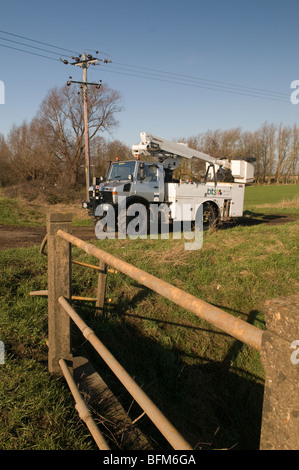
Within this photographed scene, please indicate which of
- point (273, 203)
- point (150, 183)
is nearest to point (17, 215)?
point (150, 183)

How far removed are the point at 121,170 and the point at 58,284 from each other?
8268mm

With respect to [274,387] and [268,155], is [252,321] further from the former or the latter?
[268,155]

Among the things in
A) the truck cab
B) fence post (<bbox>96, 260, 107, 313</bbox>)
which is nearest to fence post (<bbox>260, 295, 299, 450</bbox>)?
fence post (<bbox>96, 260, 107, 313</bbox>)

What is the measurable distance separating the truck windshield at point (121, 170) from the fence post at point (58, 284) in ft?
25.7

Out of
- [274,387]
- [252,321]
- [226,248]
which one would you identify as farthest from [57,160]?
[274,387]

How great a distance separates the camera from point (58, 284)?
8.76ft

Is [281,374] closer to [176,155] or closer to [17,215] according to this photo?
[176,155]

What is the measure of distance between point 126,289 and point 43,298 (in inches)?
54.3

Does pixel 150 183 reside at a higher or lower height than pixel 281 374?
higher

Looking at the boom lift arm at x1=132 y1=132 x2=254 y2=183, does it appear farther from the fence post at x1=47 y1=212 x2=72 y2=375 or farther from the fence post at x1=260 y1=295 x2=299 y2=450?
the fence post at x1=260 y1=295 x2=299 y2=450

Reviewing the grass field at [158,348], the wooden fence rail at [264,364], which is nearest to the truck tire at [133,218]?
the grass field at [158,348]

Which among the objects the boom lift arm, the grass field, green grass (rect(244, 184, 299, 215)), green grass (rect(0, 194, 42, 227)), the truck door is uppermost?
the boom lift arm

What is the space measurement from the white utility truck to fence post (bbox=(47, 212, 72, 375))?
702 centimetres

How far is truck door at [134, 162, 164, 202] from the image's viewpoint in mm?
10211
